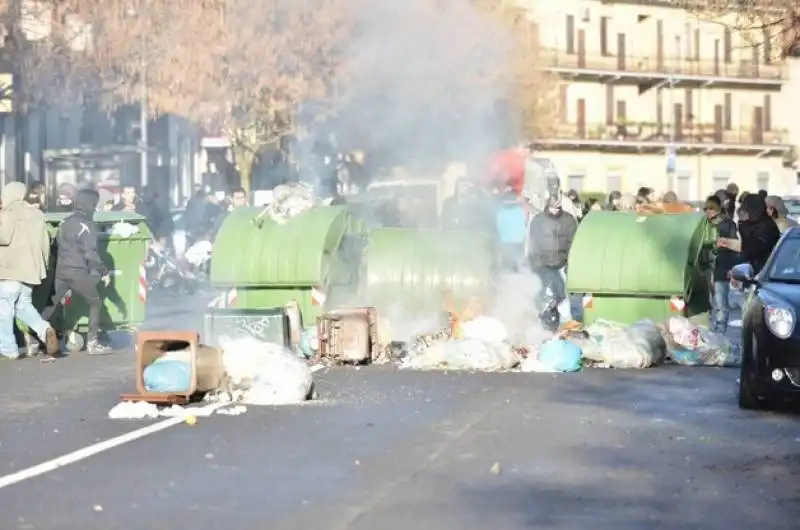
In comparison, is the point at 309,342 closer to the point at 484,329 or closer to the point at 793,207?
the point at 484,329

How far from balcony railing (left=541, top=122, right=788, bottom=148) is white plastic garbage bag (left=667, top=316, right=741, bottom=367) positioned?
182 feet

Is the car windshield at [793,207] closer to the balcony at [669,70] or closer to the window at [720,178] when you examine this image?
the balcony at [669,70]

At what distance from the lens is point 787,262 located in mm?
13594

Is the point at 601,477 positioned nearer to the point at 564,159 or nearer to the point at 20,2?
the point at 20,2

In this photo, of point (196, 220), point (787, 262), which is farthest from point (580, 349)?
point (196, 220)

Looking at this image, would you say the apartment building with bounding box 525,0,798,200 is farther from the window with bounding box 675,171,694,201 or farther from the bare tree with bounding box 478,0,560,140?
the bare tree with bounding box 478,0,560,140

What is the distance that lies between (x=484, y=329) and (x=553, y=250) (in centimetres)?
375

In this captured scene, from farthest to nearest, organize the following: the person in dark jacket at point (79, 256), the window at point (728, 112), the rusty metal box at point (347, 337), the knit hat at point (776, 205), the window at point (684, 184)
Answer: the window at point (728, 112) → the window at point (684, 184) → the knit hat at point (776, 205) → the person in dark jacket at point (79, 256) → the rusty metal box at point (347, 337)

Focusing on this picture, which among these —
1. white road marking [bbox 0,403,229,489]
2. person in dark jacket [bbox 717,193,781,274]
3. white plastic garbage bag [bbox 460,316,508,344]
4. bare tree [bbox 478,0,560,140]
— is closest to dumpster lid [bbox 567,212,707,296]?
person in dark jacket [bbox 717,193,781,274]

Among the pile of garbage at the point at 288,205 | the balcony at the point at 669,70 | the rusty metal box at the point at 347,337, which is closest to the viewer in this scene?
the rusty metal box at the point at 347,337

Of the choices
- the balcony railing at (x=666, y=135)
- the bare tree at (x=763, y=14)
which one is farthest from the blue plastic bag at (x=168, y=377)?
the balcony railing at (x=666, y=135)

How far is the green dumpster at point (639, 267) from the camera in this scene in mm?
18672

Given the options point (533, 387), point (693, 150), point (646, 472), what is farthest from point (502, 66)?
point (693, 150)

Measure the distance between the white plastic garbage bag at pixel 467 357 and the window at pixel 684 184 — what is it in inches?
2569
